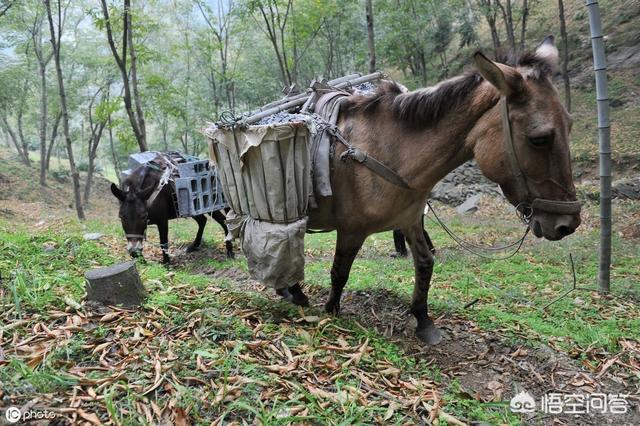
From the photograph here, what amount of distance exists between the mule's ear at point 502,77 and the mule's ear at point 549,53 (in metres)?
0.36

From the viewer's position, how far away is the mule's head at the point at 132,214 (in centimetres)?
715

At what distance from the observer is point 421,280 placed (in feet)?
13.4

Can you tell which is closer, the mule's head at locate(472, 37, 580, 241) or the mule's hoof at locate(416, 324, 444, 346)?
the mule's head at locate(472, 37, 580, 241)

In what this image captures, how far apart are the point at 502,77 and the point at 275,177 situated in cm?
183

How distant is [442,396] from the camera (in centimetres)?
283

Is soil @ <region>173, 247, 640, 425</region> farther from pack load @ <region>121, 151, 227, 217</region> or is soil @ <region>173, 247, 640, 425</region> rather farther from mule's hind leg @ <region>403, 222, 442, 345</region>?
pack load @ <region>121, 151, 227, 217</region>

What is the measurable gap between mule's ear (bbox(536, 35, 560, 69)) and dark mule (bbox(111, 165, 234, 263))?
20.3ft

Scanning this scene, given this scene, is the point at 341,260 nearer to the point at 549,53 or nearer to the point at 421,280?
the point at 421,280

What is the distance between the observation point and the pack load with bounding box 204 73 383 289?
3543 millimetres

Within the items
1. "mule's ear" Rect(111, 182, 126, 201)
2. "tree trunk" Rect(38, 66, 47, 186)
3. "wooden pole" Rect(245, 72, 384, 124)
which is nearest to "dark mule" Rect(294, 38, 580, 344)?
"wooden pole" Rect(245, 72, 384, 124)

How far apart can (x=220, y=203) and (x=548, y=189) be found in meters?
6.14

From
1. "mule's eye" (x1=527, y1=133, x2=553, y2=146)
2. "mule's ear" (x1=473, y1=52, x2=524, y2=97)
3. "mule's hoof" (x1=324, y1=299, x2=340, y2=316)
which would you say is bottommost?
"mule's hoof" (x1=324, y1=299, x2=340, y2=316)

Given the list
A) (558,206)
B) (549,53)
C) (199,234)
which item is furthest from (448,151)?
(199,234)

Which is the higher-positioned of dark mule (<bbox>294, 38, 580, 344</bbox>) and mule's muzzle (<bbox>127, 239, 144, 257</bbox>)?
dark mule (<bbox>294, 38, 580, 344</bbox>)
